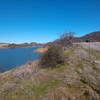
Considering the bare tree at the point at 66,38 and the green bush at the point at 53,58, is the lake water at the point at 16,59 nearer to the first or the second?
the green bush at the point at 53,58

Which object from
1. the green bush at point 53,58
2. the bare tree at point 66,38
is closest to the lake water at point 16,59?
the green bush at point 53,58

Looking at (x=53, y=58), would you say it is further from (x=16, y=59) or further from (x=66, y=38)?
(x=16, y=59)

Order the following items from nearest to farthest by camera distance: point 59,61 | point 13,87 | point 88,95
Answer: point 88,95 < point 13,87 < point 59,61

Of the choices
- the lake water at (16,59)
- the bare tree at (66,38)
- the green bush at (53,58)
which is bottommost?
the lake water at (16,59)

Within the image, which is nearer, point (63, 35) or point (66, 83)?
point (66, 83)

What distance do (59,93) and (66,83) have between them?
376 millimetres

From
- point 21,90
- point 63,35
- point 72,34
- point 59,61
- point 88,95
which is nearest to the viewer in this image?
point 88,95

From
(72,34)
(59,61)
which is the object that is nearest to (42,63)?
(59,61)

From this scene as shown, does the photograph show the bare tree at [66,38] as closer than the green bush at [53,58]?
No

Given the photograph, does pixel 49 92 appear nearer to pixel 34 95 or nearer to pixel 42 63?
pixel 34 95

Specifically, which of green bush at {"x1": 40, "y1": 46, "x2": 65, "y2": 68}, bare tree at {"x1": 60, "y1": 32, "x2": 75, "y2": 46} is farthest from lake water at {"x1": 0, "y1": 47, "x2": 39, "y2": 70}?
bare tree at {"x1": 60, "y1": 32, "x2": 75, "y2": 46}

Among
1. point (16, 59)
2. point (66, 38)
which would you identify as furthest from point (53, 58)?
point (16, 59)

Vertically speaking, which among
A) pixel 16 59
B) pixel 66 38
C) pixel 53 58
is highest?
pixel 66 38

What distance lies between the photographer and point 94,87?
1538 mm
